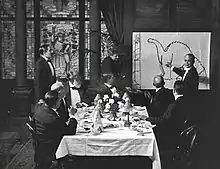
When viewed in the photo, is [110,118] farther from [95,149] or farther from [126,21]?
[126,21]

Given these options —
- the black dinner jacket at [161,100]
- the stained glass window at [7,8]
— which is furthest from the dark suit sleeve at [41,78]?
the black dinner jacket at [161,100]

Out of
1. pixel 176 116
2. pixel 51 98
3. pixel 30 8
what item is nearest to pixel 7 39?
pixel 30 8

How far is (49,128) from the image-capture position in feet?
17.5

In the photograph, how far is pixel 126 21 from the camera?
1034 cm

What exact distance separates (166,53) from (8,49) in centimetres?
328

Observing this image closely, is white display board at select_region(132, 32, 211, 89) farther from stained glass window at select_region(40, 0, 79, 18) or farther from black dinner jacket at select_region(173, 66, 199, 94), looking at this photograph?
stained glass window at select_region(40, 0, 79, 18)

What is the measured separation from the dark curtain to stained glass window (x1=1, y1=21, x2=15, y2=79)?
203 centimetres

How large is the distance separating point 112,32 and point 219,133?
296cm

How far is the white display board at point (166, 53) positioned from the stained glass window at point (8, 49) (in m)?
2.59

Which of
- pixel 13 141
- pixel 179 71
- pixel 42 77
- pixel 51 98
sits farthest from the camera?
pixel 179 71

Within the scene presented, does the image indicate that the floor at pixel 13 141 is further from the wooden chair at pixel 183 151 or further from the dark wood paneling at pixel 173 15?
the dark wood paneling at pixel 173 15

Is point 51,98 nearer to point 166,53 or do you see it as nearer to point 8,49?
point 166,53

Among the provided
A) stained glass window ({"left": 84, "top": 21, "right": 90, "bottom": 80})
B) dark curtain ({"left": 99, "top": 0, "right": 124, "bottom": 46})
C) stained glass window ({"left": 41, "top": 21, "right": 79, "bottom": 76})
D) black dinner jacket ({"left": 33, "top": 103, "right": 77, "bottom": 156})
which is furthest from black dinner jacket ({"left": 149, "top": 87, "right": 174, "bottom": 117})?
stained glass window ({"left": 41, "top": 21, "right": 79, "bottom": 76})

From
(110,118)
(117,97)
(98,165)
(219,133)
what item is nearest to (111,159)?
(98,165)
